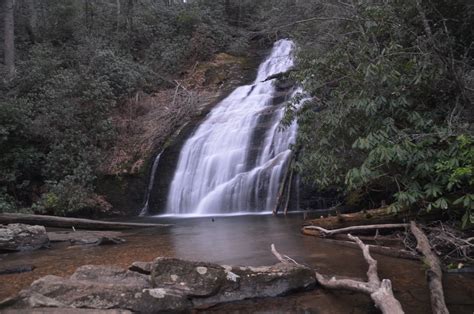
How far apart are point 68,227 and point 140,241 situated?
2108mm

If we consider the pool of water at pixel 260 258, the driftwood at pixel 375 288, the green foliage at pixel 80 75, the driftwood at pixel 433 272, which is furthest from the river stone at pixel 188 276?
the green foliage at pixel 80 75

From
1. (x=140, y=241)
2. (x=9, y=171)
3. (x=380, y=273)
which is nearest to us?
(x=380, y=273)

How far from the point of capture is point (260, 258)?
245 inches

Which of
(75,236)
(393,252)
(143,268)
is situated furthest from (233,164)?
(143,268)

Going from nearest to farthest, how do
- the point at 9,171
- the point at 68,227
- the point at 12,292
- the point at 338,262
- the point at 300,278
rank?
1. the point at 300,278
2. the point at 12,292
3. the point at 338,262
4. the point at 68,227
5. the point at 9,171

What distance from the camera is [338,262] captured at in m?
5.84

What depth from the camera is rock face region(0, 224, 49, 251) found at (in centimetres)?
760

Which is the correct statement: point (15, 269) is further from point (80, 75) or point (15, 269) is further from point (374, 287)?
point (80, 75)

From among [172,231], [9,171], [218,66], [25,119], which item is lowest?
[172,231]

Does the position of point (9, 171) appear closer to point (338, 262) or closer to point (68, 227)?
point (68, 227)

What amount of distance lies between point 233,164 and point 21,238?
746 centimetres

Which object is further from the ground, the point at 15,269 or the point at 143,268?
the point at 143,268

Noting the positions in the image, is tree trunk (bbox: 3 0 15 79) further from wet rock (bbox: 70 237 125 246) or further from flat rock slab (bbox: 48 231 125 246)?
wet rock (bbox: 70 237 125 246)

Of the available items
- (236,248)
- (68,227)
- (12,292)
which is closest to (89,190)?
(68,227)
